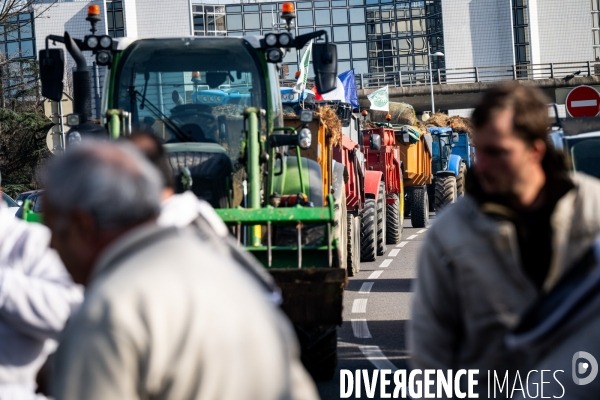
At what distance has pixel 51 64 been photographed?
9117mm

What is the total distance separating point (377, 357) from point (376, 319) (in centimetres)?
252

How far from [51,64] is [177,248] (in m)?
6.94

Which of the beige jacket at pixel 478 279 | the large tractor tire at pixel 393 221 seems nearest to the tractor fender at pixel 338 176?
the large tractor tire at pixel 393 221

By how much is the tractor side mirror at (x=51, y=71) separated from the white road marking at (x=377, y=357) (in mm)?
3265


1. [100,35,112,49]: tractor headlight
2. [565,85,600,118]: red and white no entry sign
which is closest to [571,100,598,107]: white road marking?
[565,85,600,118]: red and white no entry sign

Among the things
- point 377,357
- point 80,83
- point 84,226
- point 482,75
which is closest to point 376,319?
point 377,357

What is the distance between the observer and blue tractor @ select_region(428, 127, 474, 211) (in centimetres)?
2612

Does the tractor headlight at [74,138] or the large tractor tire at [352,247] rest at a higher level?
the tractor headlight at [74,138]

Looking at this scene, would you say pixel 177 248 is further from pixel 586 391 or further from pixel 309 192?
pixel 309 192

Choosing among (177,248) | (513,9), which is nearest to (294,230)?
(177,248)

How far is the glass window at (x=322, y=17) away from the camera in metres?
82.0

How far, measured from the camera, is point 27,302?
12.2 feet

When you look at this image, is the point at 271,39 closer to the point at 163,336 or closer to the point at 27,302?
the point at 27,302

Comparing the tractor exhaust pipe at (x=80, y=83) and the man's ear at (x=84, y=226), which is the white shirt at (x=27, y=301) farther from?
the tractor exhaust pipe at (x=80, y=83)
